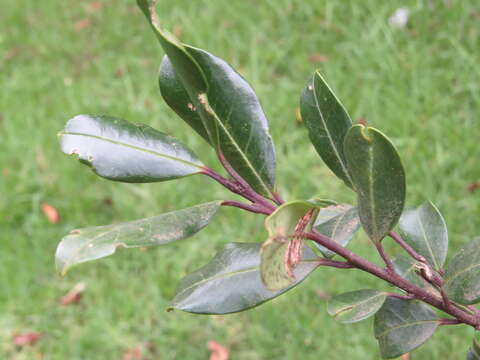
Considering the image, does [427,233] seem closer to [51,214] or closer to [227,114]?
[227,114]

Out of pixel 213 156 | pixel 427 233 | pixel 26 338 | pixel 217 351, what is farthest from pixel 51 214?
pixel 427 233

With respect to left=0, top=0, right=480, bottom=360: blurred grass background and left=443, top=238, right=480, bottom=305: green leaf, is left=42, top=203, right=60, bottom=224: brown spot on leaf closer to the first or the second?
left=0, top=0, right=480, bottom=360: blurred grass background

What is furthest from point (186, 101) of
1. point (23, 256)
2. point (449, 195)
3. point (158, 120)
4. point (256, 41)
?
point (256, 41)

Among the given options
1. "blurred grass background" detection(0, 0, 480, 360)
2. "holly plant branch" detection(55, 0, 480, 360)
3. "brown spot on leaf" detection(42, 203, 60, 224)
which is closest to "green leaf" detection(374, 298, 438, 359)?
"holly plant branch" detection(55, 0, 480, 360)

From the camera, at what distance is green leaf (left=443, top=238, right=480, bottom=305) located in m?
0.62

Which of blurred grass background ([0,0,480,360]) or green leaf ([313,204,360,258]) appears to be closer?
green leaf ([313,204,360,258])

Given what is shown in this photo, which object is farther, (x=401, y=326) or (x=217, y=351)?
(x=217, y=351)

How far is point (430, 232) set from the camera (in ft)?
2.69

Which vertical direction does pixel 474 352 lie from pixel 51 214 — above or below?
above

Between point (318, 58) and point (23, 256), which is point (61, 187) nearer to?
point (23, 256)

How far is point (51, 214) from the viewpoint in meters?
2.73

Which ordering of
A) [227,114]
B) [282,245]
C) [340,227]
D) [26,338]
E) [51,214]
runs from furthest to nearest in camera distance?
[51,214] < [26,338] < [340,227] < [227,114] < [282,245]

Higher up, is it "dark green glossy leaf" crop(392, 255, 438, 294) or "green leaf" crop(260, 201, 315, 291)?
"green leaf" crop(260, 201, 315, 291)

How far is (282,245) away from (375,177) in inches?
4.3
